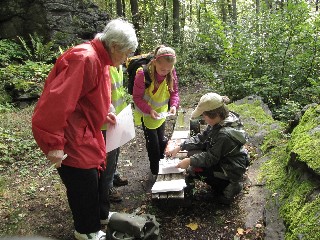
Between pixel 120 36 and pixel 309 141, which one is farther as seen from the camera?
pixel 309 141

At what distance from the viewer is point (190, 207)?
13.5ft

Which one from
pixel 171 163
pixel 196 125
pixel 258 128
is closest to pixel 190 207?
pixel 171 163

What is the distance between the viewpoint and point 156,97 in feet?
15.1

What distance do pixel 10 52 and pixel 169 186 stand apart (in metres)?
9.37

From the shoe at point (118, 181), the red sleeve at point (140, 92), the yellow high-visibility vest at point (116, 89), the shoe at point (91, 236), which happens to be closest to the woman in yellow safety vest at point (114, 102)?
the yellow high-visibility vest at point (116, 89)

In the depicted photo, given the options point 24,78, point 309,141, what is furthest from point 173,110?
point 24,78

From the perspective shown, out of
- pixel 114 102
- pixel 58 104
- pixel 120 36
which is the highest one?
pixel 120 36

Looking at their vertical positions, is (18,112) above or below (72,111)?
below

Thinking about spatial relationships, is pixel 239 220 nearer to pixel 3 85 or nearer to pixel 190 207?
pixel 190 207

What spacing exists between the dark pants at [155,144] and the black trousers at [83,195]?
5.50 feet

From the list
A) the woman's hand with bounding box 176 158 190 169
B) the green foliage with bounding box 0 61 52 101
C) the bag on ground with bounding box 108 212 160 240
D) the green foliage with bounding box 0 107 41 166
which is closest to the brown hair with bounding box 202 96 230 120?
the woman's hand with bounding box 176 158 190 169

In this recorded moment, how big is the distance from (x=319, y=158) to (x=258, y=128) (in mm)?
2692

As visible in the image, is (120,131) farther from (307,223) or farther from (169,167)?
(307,223)

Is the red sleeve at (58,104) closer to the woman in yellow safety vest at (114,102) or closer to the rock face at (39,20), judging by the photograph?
the woman in yellow safety vest at (114,102)
